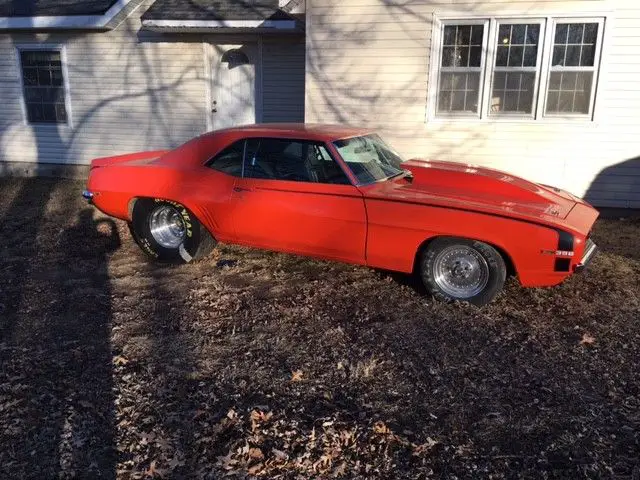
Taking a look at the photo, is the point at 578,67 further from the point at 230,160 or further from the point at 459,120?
the point at 230,160

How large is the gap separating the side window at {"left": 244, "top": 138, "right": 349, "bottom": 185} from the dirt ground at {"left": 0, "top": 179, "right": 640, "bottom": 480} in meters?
1.01

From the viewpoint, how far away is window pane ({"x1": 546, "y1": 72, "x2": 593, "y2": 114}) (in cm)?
805

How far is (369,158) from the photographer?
5.43 metres

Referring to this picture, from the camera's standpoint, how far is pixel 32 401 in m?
3.37

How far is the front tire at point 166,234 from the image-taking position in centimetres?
576

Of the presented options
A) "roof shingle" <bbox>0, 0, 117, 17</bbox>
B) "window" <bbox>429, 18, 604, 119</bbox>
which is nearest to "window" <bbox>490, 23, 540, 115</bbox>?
"window" <bbox>429, 18, 604, 119</bbox>

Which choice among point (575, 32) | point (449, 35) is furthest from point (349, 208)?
point (575, 32)

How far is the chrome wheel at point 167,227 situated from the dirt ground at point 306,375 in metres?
0.30

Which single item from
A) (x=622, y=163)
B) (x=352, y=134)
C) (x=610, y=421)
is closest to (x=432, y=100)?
(x=622, y=163)

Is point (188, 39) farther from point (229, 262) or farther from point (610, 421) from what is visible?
point (610, 421)

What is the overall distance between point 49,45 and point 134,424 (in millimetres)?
10385

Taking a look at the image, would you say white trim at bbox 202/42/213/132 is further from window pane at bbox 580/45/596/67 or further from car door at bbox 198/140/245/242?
window pane at bbox 580/45/596/67

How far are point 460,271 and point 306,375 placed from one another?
5.73 feet

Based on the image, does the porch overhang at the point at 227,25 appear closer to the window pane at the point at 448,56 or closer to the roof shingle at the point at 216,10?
the roof shingle at the point at 216,10
